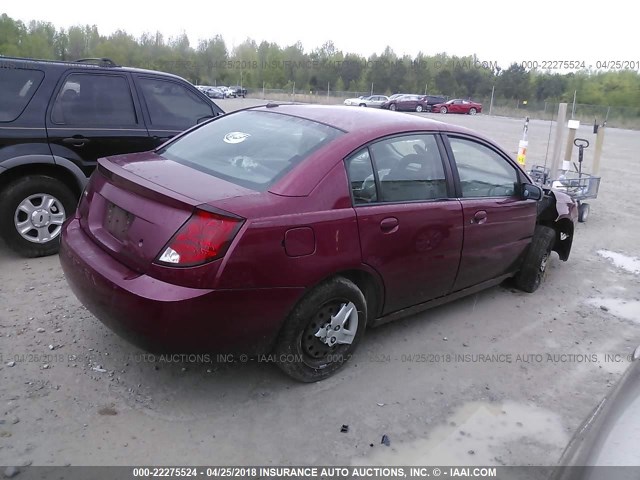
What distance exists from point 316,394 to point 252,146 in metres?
1.65

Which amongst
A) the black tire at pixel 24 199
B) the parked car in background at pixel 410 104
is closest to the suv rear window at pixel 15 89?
the black tire at pixel 24 199

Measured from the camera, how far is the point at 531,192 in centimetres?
454

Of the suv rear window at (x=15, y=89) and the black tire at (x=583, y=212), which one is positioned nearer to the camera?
the suv rear window at (x=15, y=89)

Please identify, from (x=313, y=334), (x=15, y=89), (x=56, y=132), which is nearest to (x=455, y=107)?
(x=56, y=132)

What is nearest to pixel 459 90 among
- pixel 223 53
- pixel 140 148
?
pixel 223 53

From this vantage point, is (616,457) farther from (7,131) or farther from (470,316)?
(7,131)

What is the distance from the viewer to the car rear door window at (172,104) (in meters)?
5.80

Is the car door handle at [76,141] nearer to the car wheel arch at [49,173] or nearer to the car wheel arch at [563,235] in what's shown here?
the car wheel arch at [49,173]

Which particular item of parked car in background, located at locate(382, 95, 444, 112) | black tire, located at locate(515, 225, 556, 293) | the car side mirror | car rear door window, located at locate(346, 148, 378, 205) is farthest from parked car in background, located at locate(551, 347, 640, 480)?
parked car in background, located at locate(382, 95, 444, 112)

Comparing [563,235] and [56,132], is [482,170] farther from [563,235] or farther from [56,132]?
[56,132]

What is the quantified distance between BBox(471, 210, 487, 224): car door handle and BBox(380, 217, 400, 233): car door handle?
886 millimetres

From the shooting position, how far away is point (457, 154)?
4.10 m

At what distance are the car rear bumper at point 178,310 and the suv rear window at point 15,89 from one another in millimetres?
2554

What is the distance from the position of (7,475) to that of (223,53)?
2978 inches
